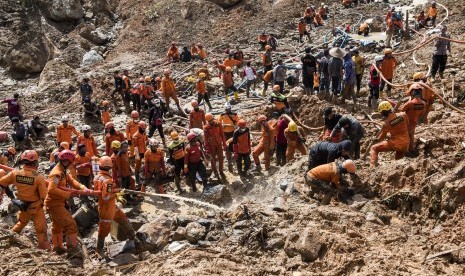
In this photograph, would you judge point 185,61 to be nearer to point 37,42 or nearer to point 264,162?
point 37,42

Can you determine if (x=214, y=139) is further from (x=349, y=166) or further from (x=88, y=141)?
(x=349, y=166)

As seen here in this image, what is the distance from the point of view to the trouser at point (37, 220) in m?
7.27

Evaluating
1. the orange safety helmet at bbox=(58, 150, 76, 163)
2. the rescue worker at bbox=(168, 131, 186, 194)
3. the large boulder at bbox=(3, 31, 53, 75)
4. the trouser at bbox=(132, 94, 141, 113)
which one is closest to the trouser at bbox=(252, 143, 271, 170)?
the rescue worker at bbox=(168, 131, 186, 194)

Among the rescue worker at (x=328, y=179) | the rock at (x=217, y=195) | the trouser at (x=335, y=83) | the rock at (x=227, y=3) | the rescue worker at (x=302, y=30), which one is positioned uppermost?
the rock at (x=227, y=3)

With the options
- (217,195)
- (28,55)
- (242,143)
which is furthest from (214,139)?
(28,55)

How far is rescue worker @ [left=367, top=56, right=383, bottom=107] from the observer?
1263 centimetres

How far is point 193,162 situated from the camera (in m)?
10.2

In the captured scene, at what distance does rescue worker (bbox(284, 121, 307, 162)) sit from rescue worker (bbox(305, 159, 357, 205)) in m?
2.24

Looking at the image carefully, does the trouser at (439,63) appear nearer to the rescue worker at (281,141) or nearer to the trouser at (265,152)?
the rescue worker at (281,141)

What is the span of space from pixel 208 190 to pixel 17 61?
16.6m

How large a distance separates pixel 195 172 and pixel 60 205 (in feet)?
11.7

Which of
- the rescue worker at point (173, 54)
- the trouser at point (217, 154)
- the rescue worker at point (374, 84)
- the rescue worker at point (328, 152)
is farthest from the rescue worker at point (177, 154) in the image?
the rescue worker at point (173, 54)

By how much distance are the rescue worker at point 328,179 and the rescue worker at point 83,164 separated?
437 cm

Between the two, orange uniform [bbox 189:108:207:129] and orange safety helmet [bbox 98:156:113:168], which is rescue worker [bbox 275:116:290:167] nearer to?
orange uniform [bbox 189:108:207:129]
